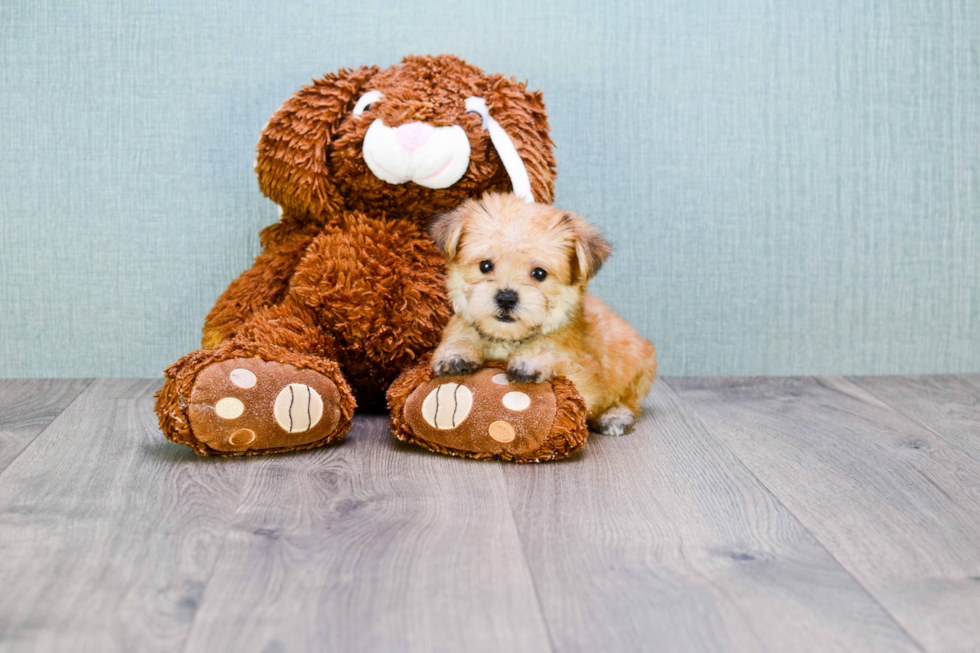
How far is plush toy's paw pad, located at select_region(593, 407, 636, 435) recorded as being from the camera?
148 cm

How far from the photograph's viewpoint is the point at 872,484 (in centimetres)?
125

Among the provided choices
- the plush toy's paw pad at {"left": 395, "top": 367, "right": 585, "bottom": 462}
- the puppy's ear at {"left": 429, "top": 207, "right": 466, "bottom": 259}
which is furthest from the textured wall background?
the plush toy's paw pad at {"left": 395, "top": 367, "right": 585, "bottom": 462}

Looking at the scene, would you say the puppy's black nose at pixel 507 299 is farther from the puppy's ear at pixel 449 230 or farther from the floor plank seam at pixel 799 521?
the floor plank seam at pixel 799 521

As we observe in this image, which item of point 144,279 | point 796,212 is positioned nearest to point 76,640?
point 144,279

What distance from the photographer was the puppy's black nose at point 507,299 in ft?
4.17

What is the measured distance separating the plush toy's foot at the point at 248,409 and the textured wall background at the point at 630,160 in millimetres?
621

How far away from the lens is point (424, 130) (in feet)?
4.67

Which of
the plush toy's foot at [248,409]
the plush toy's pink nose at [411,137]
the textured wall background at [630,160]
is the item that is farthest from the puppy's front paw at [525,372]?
the textured wall background at [630,160]

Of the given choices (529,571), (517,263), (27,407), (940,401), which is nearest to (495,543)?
(529,571)

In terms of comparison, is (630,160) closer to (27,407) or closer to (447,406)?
(447,406)

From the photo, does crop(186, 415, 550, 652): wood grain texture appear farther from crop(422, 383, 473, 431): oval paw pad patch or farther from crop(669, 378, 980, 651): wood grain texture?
crop(669, 378, 980, 651): wood grain texture

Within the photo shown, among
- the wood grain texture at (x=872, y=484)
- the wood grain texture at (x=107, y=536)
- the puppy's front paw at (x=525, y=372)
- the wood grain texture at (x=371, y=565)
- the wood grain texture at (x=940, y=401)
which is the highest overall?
the puppy's front paw at (x=525, y=372)

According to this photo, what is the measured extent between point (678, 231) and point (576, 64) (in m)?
0.42

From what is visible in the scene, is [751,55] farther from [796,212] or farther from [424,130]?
[424,130]
